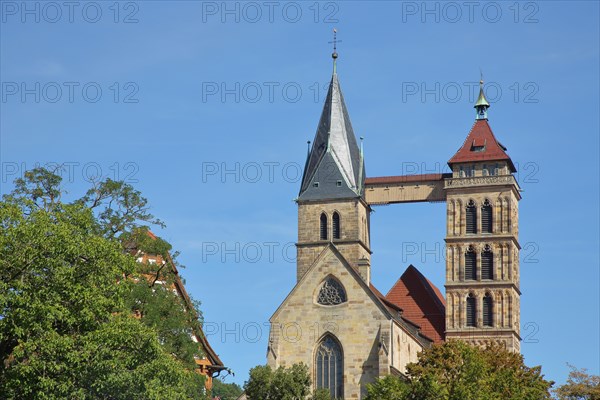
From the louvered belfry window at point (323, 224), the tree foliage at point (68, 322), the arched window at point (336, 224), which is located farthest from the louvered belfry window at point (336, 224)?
the tree foliage at point (68, 322)

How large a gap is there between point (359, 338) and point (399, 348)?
9.29 feet

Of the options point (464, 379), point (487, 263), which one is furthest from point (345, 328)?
point (464, 379)

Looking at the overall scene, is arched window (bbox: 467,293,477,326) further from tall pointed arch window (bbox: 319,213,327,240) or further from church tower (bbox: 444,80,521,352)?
tall pointed arch window (bbox: 319,213,327,240)

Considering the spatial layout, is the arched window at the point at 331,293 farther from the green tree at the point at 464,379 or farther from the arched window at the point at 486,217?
the arched window at the point at 486,217

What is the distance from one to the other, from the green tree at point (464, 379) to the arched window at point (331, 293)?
10854mm

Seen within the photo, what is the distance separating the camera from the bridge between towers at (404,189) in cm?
9956

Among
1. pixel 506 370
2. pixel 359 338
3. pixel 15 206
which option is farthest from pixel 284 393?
pixel 15 206

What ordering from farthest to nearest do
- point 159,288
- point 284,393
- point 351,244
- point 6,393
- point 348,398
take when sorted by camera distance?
point 351,244 < point 348,398 < point 284,393 < point 159,288 < point 6,393

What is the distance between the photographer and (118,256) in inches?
2012

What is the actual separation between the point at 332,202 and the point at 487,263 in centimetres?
1092

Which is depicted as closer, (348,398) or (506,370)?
(506,370)

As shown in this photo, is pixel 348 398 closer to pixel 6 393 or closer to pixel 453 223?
pixel 453 223

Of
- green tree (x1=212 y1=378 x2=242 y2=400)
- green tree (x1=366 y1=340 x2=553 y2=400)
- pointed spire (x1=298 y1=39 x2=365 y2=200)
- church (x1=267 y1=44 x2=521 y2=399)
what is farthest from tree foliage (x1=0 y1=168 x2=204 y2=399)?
green tree (x1=212 y1=378 x2=242 y2=400)

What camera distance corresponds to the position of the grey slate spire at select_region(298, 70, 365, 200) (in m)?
98.5
